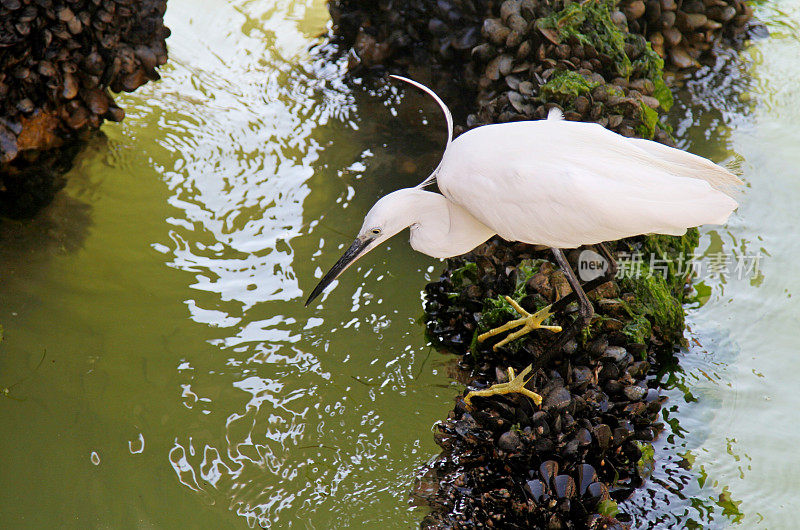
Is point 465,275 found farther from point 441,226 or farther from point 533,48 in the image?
point 533,48

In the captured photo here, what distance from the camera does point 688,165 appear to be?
2352 millimetres

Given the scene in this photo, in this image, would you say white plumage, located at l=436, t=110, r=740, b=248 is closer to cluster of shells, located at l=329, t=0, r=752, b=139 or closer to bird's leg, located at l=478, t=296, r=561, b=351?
bird's leg, located at l=478, t=296, r=561, b=351

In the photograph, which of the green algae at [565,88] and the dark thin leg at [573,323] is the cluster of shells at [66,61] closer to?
the green algae at [565,88]

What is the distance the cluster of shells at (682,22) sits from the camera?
3.66m

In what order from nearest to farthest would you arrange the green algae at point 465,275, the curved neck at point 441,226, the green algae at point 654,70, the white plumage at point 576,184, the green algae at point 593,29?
the white plumage at point 576,184 → the curved neck at point 441,226 → the green algae at point 465,275 → the green algae at point 593,29 → the green algae at point 654,70

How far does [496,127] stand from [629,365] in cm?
105

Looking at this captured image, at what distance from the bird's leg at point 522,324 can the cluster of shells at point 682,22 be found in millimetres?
1865

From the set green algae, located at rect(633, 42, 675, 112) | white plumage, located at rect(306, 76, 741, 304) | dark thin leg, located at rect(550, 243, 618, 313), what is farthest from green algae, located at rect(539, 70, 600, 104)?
dark thin leg, located at rect(550, 243, 618, 313)

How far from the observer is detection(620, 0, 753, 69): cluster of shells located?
3658 mm

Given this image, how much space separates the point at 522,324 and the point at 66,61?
231cm

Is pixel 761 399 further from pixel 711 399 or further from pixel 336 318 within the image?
pixel 336 318

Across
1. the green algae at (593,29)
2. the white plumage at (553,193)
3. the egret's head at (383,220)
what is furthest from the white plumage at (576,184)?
the green algae at (593,29)

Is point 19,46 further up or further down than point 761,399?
further up

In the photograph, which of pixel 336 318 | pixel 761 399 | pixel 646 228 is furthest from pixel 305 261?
pixel 761 399
